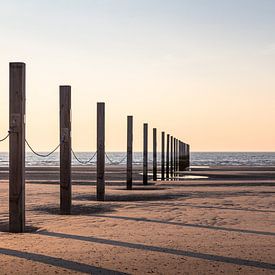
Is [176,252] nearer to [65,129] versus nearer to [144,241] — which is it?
[144,241]

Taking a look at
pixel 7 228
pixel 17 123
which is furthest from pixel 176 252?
pixel 7 228

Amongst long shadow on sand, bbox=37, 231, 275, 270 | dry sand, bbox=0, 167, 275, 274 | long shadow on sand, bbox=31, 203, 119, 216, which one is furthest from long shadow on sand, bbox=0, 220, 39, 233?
long shadow on sand, bbox=31, 203, 119, 216

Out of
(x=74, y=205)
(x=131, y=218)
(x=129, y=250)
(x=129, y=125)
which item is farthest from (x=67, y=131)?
(x=129, y=125)

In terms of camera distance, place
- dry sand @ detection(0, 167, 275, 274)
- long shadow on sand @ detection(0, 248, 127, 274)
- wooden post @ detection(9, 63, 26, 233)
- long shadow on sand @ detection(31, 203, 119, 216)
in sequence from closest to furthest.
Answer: long shadow on sand @ detection(0, 248, 127, 274), dry sand @ detection(0, 167, 275, 274), wooden post @ detection(9, 63, 26, 233), long shadow on sand @ detection(31, 203, 119, 216)

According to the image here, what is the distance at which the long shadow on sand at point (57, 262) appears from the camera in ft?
20.9

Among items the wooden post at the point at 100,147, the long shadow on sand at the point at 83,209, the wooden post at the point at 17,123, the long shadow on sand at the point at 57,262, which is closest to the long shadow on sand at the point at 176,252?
the wooden post at the point at 17,123

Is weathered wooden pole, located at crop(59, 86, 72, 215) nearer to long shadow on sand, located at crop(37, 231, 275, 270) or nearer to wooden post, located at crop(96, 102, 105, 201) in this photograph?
long shadow on sand, located at crop(37, 231, 275, 270)

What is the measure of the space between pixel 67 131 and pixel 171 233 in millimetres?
3777

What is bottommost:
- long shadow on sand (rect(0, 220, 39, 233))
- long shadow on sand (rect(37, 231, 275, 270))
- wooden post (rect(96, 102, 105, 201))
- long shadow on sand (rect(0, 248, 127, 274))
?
long shadow on sand (rect(0, 248, 127, 274))

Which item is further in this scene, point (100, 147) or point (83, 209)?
point (100, 147)

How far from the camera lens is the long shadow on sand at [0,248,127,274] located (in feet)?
20.9

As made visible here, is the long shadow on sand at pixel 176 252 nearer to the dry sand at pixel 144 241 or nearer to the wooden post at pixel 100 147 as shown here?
the dry sand at pixel 144 241

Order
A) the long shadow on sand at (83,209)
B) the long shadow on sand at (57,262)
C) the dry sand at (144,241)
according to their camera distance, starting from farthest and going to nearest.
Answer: the long shadow on sand at (83,209) → the dry sand at (144,241) → the long shadow on sand at (57,262)

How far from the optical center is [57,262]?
680 cm
